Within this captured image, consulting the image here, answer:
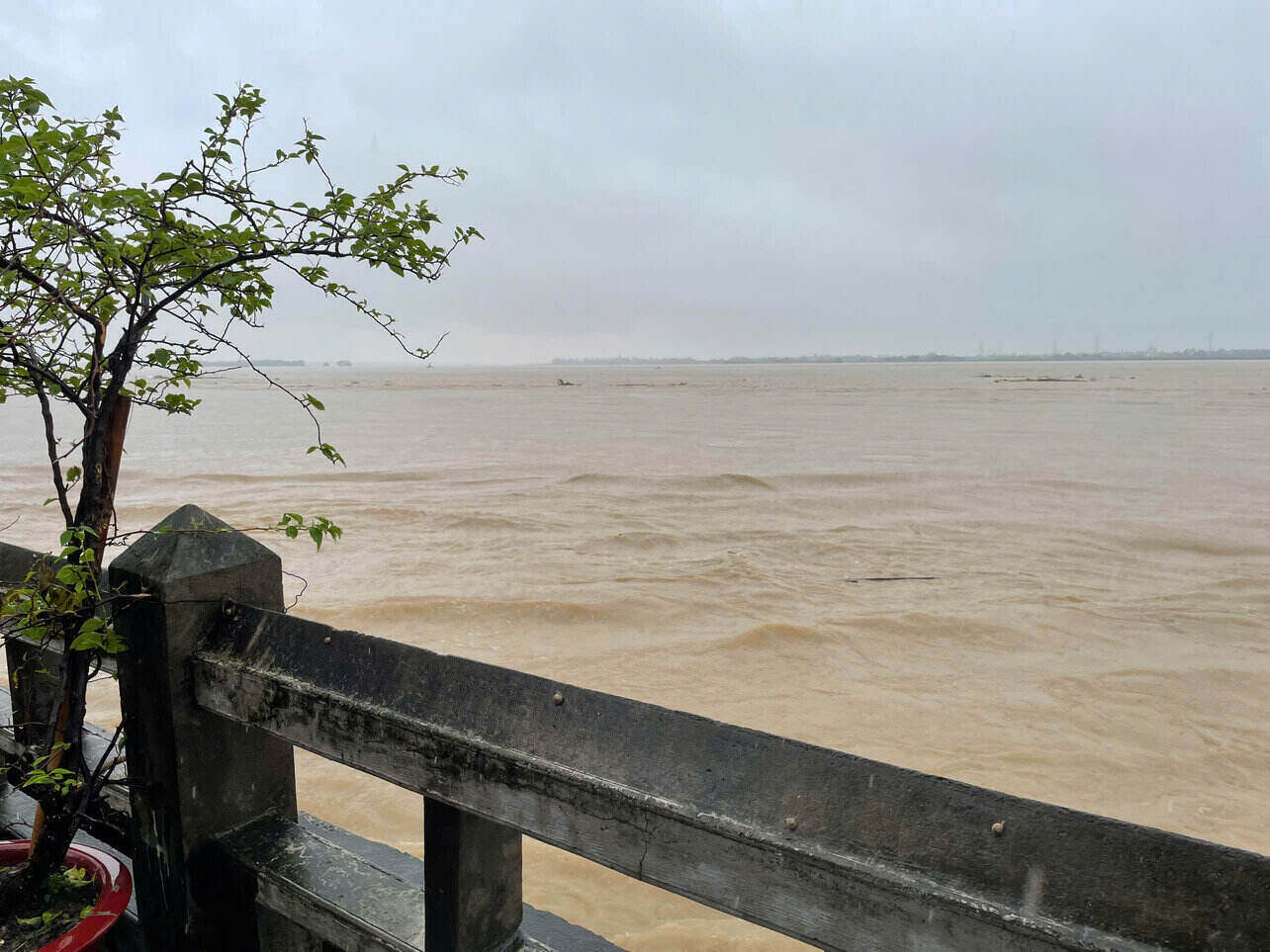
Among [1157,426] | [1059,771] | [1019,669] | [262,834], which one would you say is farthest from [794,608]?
[1157,426]

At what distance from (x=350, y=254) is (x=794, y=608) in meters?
6.81

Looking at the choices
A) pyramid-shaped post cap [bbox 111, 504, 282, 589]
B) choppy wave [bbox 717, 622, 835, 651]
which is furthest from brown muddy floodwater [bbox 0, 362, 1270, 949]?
pyramid-shaped post cap [bbox 111, 504, 282, 589]

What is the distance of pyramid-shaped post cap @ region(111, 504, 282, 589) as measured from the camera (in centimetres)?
183

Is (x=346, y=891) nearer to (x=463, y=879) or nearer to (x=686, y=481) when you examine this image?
(x=463, y=879)

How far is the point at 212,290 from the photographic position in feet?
7.38

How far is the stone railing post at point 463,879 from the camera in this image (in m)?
1.52

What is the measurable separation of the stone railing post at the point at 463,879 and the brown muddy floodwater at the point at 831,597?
8.56ft

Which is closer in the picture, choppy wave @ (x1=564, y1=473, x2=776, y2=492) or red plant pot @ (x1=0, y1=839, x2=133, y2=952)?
red plant pot @ (x1=0, y1=839, x2=133, y2=952)

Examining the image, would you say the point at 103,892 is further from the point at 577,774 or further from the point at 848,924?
the point at 848,924

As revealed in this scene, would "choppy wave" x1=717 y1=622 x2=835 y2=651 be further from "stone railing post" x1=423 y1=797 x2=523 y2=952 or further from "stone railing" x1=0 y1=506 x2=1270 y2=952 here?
"stone railing post" x1=423 y1=797 x2=523 y2=952

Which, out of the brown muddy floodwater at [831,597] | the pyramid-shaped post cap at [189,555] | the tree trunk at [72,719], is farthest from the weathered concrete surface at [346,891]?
the brown muddy floodwater at [831,597]

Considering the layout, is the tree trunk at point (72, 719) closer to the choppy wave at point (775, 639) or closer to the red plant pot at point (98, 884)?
the red plant pot at point (98, 884)

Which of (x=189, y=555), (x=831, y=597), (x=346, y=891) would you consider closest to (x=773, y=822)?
(x=346, y=891)

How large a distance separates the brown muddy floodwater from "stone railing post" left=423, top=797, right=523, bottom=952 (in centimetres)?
261
